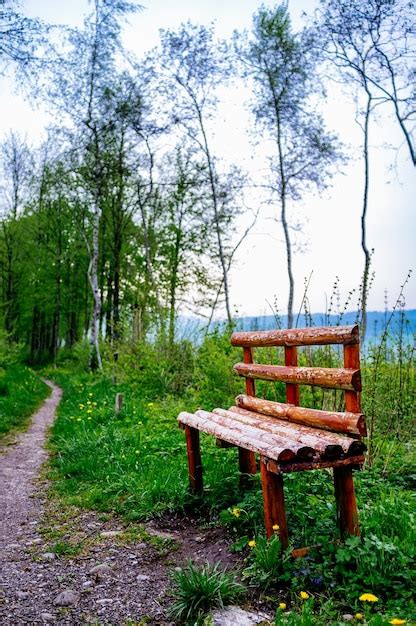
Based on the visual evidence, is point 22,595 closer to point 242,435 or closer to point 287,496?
point 242,435

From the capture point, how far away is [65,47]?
18.4 m

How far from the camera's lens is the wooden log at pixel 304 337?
3.51 metres

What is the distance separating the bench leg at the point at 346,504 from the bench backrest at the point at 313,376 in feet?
0.86

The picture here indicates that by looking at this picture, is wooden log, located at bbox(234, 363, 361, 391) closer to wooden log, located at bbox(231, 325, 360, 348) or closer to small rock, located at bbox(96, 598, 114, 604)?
wooden log, located at bbox(231, 325, 360, 348)

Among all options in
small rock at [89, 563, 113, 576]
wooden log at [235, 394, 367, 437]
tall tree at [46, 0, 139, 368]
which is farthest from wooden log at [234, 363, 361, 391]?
tall tree at [46, 0, 139, 368]

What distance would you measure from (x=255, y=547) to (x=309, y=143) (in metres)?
20.3

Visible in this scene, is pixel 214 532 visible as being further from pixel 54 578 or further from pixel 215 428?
pixel 54 578

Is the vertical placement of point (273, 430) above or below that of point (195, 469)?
above

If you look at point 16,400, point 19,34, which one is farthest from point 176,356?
point 19,34

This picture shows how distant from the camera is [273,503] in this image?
338 centimetres

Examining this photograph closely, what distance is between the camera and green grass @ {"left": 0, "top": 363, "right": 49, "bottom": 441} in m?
8.73

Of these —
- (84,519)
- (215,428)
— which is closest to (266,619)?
(215,428)

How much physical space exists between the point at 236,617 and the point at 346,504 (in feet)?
3.30

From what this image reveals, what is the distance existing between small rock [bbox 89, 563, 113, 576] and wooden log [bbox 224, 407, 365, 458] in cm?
146
